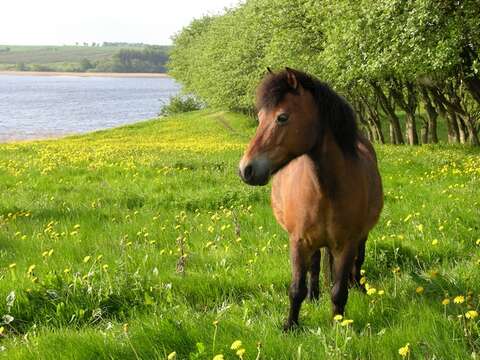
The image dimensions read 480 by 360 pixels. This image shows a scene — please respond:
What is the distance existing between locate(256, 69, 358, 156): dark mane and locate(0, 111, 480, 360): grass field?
4.70 ft

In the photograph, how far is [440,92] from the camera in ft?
85.7

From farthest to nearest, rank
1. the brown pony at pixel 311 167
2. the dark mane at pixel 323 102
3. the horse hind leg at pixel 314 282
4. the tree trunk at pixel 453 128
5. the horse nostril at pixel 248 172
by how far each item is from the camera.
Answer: the tree trunk at pixel 453 128
the horse hind leg at pixel 314 282
the dark mane at pixel 323 102
the brown pony at pixel 311 167
the horse nostril at pixel 248 172

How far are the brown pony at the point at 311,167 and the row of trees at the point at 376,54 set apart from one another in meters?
12.0

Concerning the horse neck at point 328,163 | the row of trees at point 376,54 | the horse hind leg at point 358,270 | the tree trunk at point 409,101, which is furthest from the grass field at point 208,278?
the tree trunk at point 409,101

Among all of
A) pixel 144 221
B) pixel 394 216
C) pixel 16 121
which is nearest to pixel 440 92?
pixel 394 216

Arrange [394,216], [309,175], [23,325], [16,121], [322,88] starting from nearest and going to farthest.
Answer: [322,88]
[309,175]
[23,325]
[394,216]
[16,121]

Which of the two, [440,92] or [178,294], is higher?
[440,92]

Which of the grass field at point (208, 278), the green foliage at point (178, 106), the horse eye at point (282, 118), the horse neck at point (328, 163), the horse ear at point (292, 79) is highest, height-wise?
the horse ear at point (292, 79)

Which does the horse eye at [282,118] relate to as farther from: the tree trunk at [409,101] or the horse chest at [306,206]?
the tree trunk at [409,101]

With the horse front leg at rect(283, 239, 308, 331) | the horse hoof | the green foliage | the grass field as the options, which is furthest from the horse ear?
the green foliage

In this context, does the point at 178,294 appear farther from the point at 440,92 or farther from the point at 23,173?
the point at 440,92

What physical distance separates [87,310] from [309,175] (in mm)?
2766

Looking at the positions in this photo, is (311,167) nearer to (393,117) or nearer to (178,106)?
(393,117)

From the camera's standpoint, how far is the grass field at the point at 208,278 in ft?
14.3
